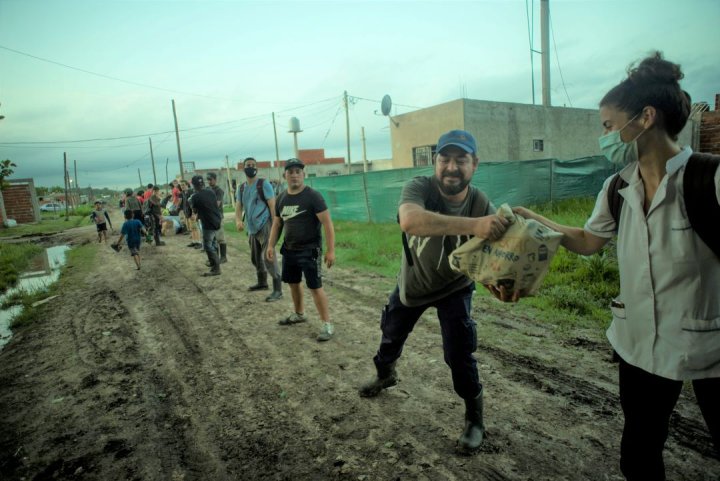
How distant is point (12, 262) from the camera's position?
460 inches

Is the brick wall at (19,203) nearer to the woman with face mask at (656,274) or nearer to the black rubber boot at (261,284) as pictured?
the black rubber boot at (261,284)

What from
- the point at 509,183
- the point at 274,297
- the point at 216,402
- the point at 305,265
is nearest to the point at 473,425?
the point at 216,402

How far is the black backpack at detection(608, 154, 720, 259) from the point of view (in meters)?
1.40

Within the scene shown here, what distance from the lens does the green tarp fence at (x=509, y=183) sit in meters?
12.2

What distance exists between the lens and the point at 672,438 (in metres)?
2.50

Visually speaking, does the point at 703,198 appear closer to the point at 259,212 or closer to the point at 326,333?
the point at 326,333

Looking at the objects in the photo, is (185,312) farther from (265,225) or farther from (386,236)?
(386,236)

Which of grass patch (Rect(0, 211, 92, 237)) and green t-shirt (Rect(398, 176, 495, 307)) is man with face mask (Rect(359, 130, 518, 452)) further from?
grass patch (Rect(0, 211, 92, 237))

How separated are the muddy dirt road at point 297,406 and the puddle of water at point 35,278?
46.2 inches

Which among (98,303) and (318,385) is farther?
(98,303)

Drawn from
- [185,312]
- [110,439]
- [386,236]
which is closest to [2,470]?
[110,439]

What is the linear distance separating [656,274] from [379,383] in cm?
223

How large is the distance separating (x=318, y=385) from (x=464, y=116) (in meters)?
15.9

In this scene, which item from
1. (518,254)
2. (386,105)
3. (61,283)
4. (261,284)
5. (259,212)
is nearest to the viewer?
(518,254)
